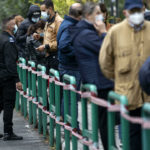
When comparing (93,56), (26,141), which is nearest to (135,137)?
(93,56)

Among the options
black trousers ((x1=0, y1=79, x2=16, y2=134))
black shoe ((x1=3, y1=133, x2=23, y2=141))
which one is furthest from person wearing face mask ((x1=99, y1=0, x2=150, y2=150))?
black shoe ((x1=3, y1=133, x2=23, y2=141))

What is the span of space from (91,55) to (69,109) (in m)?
1.33

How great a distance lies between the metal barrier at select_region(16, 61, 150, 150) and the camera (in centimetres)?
495

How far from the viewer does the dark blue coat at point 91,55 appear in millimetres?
6398

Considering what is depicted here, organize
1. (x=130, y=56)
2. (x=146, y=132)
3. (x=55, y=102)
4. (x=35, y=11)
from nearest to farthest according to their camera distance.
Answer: (x=146, y=132) < (x=130, y=56) < (x=55, y=102) < (x=35, y=11)

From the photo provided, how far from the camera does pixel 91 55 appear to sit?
6.43 meters

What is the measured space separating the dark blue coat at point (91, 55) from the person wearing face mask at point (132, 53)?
2.32 ft

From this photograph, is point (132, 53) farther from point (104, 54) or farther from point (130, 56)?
point (104, 54)

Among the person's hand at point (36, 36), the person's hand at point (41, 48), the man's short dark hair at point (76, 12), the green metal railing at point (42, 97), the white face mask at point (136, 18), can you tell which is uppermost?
the man's short dark hair at point (76, 12)

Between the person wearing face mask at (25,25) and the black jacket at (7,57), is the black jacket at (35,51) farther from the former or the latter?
the black jacket at (7,57)

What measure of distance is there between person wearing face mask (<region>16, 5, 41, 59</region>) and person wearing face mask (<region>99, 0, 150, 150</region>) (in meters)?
6.29

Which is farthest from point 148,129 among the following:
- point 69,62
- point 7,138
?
point 7,138

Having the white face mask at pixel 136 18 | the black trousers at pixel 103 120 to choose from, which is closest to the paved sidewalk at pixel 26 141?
the black trousers at pixel 103 120

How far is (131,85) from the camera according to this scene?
5.56 metres
